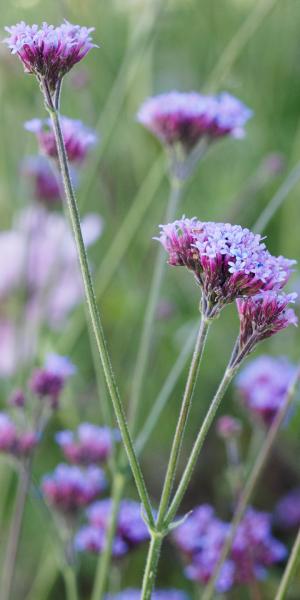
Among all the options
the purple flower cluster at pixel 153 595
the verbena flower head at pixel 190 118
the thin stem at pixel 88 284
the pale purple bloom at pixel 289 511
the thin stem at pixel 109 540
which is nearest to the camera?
the thin stem at pixel 88 284

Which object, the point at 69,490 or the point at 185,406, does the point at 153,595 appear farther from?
the point at 185,406

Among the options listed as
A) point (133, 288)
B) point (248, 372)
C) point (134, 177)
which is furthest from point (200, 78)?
point (248, 372)

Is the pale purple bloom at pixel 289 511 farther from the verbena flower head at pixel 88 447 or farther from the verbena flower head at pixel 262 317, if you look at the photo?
the verbena flower head at pixel 262 317

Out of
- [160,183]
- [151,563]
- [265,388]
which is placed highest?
[160,183]

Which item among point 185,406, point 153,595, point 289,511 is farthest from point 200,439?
point 289,511

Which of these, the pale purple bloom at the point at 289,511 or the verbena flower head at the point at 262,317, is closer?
the verbena flower head at the point at 262,317

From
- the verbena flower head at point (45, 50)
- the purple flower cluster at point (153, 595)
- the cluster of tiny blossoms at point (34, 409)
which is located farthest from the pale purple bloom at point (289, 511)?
the verbena flower head at point (45, 50)

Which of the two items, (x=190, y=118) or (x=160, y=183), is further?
(x=160, y=183)

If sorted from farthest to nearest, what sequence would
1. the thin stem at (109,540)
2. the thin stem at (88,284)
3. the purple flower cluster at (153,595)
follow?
the purple flower cluster at (153,595)
the thin stem at (109,540)
the thin stem at (88,284)
